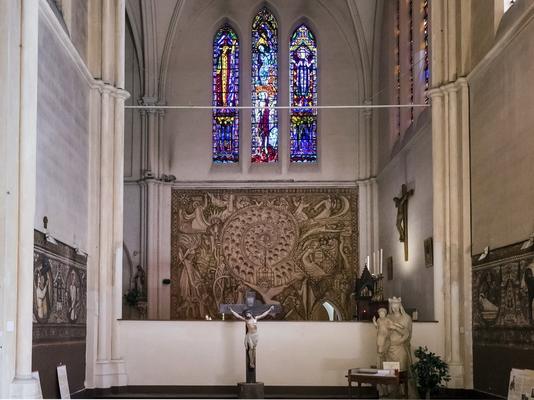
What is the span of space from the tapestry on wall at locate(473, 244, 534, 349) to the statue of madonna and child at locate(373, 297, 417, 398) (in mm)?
1145

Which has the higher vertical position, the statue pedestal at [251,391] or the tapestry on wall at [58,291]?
the tapestry on wall at [58,291]

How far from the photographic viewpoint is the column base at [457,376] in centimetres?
1585

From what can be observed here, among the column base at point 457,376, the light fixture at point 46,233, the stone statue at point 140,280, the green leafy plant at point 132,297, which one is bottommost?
the column base at point 457,376

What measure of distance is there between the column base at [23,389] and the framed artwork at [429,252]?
8.53 meters

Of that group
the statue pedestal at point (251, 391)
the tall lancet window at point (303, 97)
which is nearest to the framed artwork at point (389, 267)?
the tall lancet window at point (303, 97)

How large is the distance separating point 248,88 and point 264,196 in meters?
3.04

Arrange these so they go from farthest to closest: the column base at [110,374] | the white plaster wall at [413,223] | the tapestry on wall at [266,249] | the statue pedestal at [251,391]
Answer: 1. the tapestry on wall at [266,249]
2. the white plaster wall at [413,223]
3. the column base at [110,374]
4. the statue pedestal at [251,391]

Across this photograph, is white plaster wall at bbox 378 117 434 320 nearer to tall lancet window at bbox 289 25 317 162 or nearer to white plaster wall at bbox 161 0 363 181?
white plaster wall at bbox 161 0 363 181

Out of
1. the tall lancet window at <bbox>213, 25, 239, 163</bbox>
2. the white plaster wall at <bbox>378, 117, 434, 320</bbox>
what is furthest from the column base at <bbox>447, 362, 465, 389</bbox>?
the tall lancet window at <bbox>213, 25, 239, 163</bbox>

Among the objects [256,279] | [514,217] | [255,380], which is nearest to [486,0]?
[514,217]

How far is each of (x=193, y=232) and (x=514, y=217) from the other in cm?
1323

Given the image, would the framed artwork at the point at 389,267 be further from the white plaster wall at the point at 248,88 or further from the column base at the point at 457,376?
the column base at the point at 457,376

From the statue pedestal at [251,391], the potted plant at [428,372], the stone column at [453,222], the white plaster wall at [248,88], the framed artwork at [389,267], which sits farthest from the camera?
the white plaster wall at [248,88]

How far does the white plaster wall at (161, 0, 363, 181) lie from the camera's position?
25.7 metres
